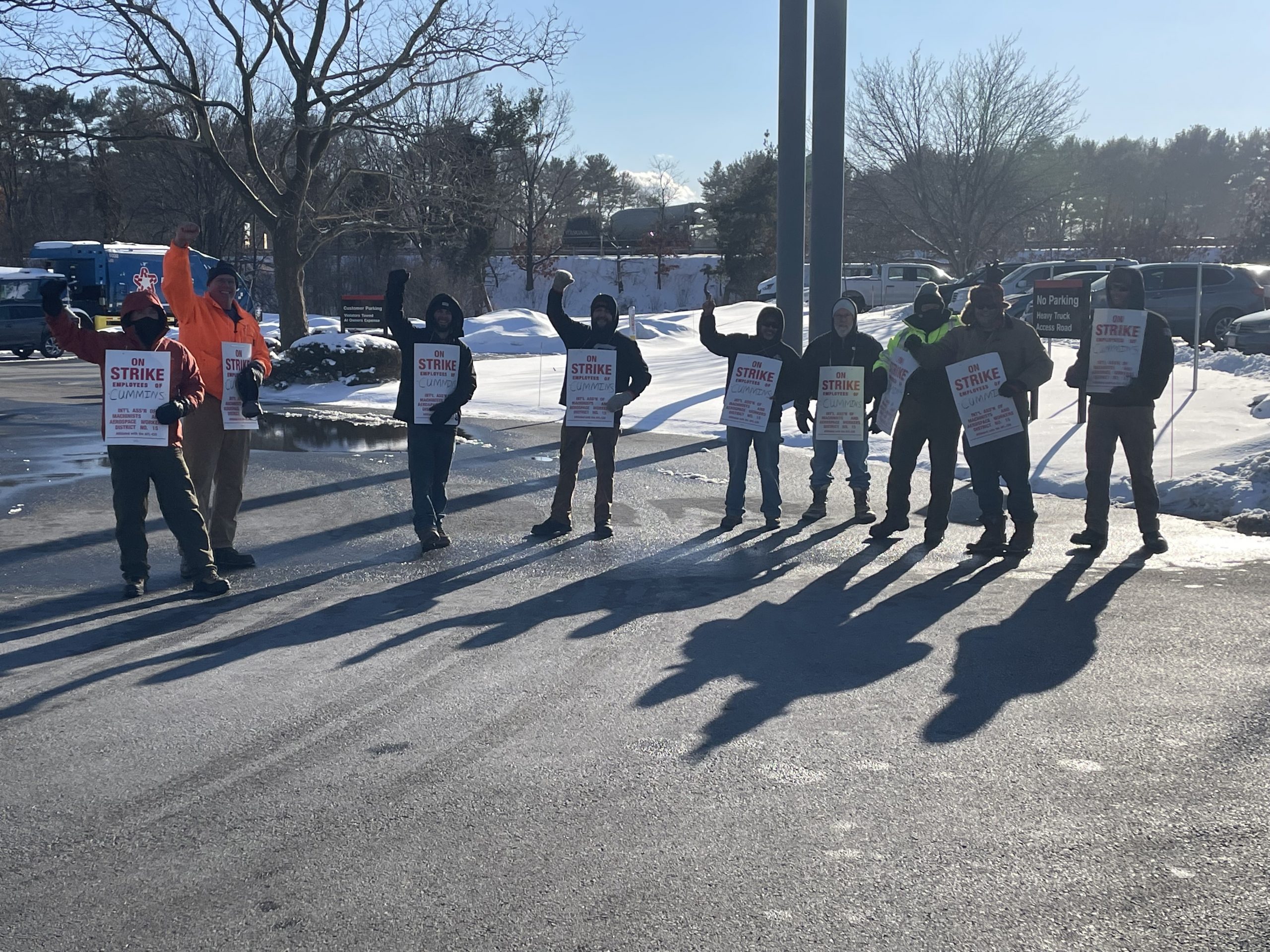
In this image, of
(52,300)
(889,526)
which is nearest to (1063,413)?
(889,526)

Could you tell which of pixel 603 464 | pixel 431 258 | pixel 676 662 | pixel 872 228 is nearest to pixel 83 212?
pixel 431 258

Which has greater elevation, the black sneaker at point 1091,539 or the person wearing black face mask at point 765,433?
the person wearing black face mask at point 765,433

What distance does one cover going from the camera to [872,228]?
5016 cm

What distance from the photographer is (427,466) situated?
946 centimetres

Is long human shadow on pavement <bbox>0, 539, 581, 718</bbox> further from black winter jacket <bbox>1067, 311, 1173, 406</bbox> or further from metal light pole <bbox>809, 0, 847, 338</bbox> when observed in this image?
metal light pole <bbox>809, 0, 847, 338</bbox>

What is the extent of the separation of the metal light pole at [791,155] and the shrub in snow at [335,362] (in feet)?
32.2

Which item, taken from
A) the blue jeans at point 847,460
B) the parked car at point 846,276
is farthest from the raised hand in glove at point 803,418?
the parked car at point 846,276

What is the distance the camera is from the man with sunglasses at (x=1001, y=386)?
9.15 metres

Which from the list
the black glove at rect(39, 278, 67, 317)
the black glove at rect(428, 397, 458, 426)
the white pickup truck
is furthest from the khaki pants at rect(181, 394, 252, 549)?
the white pickup truck

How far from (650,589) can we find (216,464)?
324 cm

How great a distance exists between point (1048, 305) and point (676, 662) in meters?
12.4

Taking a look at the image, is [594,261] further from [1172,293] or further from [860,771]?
[860,771]

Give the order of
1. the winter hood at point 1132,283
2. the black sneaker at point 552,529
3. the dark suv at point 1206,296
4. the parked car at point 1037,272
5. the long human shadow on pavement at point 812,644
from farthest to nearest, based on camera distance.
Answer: the parked car at point 1037,272 → the dark suv at point 1206,296 → the black sneaker at point 552,529 → the winter hood at point 1132,283 → the long human shadow on pavement at point 812,644

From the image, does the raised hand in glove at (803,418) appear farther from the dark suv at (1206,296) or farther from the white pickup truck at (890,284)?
the white pickup truck at (890,284)
